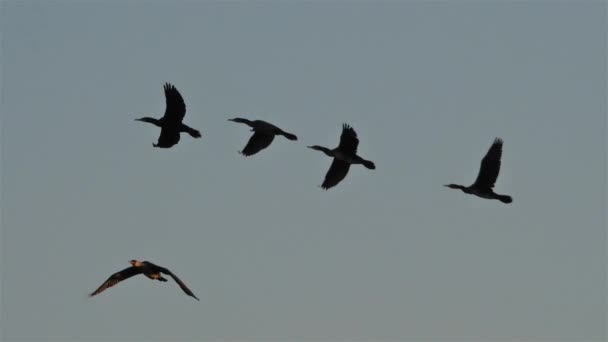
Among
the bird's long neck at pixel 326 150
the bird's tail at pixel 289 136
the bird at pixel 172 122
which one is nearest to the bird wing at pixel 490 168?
the bird's long neck at pixel 326 150

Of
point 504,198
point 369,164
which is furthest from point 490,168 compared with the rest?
point 369,164

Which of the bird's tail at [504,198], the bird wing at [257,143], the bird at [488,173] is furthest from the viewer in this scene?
the bird wing at [257,143]

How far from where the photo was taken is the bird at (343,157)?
3134 cm

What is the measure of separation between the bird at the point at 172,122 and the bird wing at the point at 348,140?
3.89 m

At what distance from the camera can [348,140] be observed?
103ft

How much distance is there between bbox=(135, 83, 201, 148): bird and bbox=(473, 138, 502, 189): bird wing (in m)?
7.62

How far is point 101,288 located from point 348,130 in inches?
321

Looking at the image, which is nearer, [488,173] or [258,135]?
[488,173]

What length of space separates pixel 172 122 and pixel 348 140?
15.9 feet

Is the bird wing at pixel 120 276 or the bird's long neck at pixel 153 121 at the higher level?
the bird's long neck at pixel 153 121

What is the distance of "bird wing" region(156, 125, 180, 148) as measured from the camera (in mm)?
32000

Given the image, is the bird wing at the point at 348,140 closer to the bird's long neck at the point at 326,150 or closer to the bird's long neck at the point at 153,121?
the bird's long neck at the point at 326,150

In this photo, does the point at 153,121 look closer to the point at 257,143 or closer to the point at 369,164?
the point at 257,143

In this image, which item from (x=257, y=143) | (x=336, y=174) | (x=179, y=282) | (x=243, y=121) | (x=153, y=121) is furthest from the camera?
(x=257, y=143)
